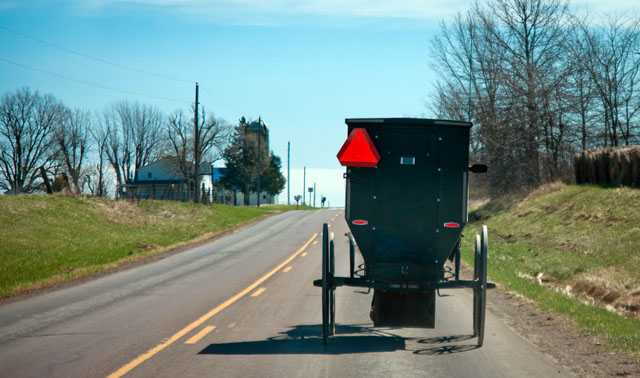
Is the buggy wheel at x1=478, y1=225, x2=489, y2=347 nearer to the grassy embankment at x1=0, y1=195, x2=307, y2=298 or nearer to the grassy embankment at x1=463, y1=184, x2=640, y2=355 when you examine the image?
the grassy embankment at x1=463, y1=184, x2=640, y2=355

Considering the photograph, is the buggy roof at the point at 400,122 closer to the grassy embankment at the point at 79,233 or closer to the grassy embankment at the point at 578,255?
the grassy embankment at the point at 578,255

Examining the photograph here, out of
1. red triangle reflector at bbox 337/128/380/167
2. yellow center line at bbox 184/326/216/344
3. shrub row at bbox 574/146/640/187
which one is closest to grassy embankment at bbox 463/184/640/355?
shrub row at bbox 574/146/640/187

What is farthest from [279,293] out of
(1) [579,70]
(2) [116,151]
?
(2) [116,151]

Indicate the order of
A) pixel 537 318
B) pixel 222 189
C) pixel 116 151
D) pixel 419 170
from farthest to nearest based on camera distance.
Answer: pixel 222 189
pixel 116 151
pixel 537 318
pixel 419 170

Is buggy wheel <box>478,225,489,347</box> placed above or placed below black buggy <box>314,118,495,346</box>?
below

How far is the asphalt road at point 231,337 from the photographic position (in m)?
6.96

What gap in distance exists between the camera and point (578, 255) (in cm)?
1775

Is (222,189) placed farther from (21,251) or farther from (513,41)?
(21,251)

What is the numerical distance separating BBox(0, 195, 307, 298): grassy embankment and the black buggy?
9226 millimetres

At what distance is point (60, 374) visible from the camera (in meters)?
6.62

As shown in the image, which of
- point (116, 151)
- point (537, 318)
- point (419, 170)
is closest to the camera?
point (419, 170)

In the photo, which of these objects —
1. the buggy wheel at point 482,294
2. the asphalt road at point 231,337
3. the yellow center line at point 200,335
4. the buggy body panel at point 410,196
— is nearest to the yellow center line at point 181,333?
the asphalt road at point 231,337

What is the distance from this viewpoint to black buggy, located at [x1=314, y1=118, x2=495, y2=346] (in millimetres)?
8117

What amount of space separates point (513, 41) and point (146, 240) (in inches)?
995
